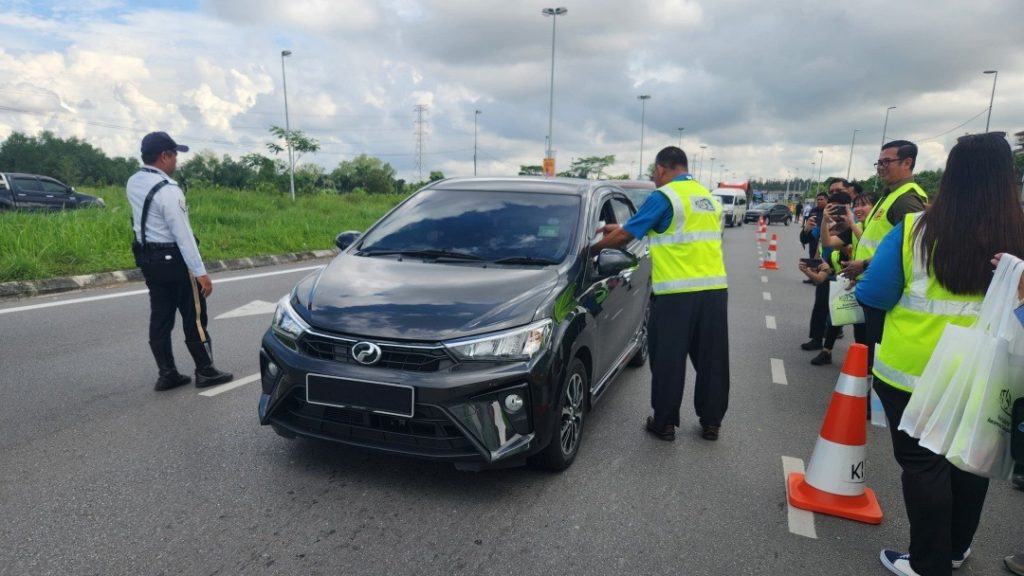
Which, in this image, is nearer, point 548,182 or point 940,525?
point 940,525

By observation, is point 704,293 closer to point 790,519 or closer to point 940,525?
point 790,519

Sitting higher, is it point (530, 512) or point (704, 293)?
point (704, 293)

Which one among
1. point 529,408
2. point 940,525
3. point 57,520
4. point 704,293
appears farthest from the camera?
Answer: point 704,293

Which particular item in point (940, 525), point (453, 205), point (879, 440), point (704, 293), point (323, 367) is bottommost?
point (879, 440)

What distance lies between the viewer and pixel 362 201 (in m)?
29.4

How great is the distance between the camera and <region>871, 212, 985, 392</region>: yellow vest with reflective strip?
2461 mm

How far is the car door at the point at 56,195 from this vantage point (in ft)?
62.1

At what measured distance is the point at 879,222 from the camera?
15.1 feet

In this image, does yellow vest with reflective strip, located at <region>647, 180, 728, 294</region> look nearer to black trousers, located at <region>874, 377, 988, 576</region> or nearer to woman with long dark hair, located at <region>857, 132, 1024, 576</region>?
woman with long dark hair, located at <region>857, 132, 1024, 576</region>

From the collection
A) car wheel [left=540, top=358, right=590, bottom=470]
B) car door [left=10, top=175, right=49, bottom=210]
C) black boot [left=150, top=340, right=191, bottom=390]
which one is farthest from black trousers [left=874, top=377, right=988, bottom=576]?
car door [left=10, top=175, right=49, bottom=210]

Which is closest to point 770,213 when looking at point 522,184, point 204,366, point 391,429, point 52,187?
point 52,187

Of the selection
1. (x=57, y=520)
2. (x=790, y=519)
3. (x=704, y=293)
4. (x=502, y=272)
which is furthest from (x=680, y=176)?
(x=57, y=520)

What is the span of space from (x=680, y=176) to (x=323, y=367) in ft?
8.16

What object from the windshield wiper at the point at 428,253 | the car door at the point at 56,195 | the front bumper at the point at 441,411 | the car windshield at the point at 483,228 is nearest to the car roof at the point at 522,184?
the car windshield at the point at 483,228
